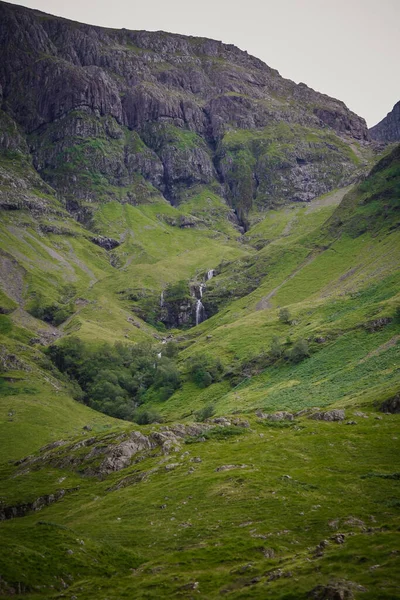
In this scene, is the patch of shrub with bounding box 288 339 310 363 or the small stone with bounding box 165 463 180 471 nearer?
the small stone with bounding box 165 463 180 471

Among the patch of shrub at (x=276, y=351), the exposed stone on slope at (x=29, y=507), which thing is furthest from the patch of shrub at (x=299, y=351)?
the exposed stone on slope at (x=29, y=507)

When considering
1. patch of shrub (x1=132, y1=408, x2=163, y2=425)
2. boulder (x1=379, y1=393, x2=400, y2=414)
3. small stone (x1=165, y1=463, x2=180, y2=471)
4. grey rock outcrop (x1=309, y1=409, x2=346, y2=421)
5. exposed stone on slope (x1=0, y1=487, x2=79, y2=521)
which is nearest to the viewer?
exposed stone on slope (x1=0, y1=487, x2=79, y2=521)

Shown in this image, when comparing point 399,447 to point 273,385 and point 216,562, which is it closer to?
point 216,562

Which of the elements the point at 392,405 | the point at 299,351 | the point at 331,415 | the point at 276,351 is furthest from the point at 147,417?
the point at 392,405

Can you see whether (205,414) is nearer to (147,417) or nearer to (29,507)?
(147,417)

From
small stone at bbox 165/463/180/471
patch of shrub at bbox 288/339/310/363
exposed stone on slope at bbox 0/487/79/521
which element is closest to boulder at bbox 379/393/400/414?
small stone at bbox 165/463/180/471

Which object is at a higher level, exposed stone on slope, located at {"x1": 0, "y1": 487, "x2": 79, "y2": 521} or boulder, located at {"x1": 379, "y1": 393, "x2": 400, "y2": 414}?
exposed stone on slope, located at {"x1": 0, "y1": 487, "x2": 79, "y2": 521}

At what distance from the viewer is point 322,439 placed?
277 feet

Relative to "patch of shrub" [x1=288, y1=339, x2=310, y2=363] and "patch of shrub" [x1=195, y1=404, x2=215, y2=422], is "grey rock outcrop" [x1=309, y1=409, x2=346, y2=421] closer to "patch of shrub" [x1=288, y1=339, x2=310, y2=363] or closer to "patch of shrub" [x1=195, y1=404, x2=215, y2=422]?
"patch of shrub" [x1=195, y1=404, x2=215, y2=422]

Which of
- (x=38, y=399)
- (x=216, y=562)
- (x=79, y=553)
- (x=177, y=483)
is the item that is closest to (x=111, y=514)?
(x=177, y=483)

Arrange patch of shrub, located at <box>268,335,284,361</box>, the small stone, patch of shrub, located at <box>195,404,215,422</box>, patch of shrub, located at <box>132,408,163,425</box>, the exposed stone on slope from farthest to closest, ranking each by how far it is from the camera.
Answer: patch of shrub, located at <box>268,335,284,361</box>
patch of shrub, located at <box>132,408,163,425</box>
patch of shrub, located at <box>195,404,215,422</box>
the small stone
the exposed stone on slope

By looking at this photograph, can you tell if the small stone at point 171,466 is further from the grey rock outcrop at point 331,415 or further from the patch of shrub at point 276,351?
the patch of shrub at point 276,351

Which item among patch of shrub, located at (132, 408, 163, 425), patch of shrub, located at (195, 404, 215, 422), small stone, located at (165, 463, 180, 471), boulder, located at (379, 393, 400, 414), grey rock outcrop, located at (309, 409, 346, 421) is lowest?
patch of shrub, located at (132, 408, 163, 425)

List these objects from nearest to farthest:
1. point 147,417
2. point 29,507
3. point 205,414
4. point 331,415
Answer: point 29,507, point 331,415, point 205,414, point 147,417
